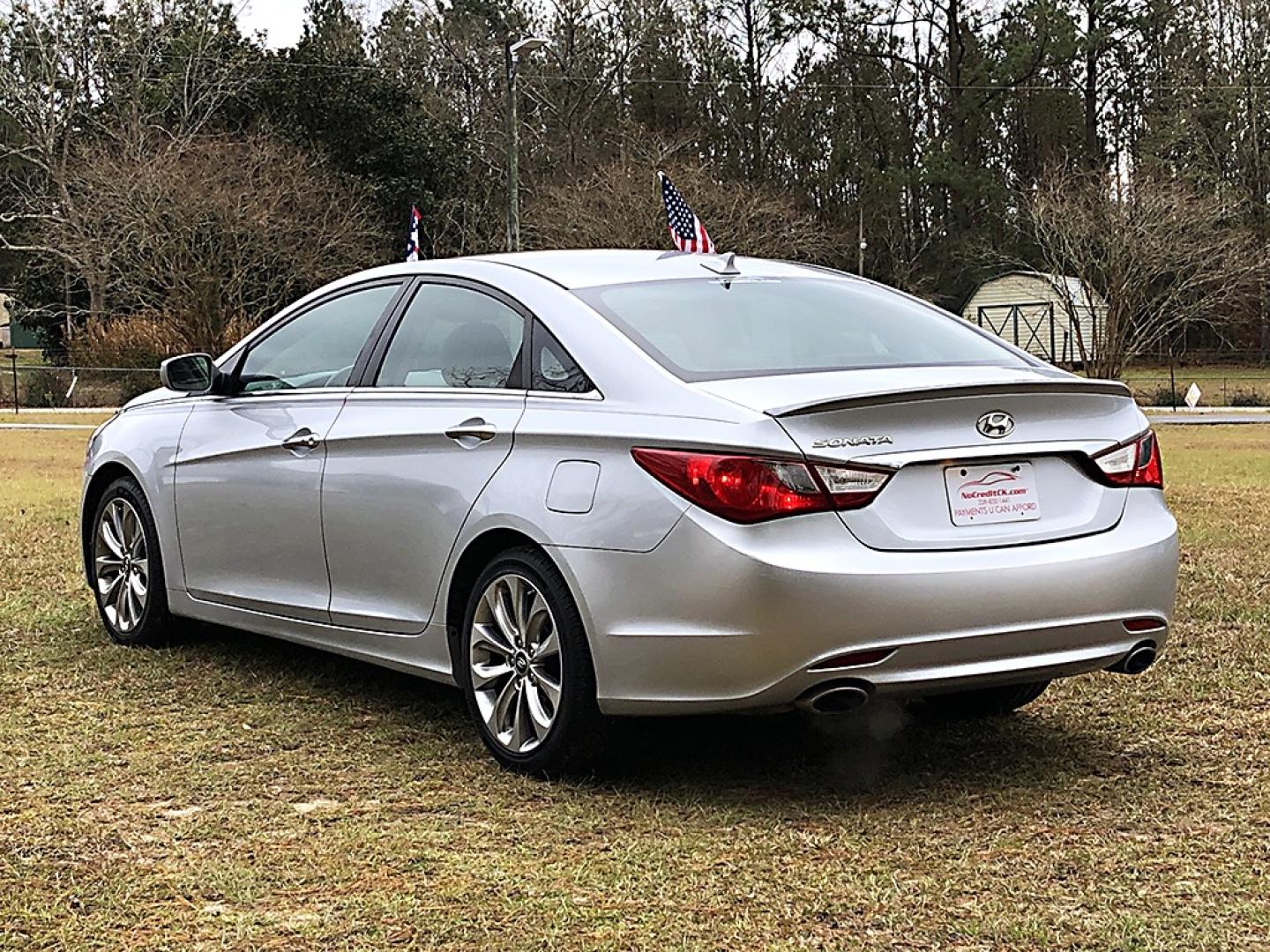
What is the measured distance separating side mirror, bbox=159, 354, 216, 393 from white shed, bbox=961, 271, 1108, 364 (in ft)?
154

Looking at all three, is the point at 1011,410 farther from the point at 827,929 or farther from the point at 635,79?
the point at 635,79

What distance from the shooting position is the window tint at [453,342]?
557 centimetres

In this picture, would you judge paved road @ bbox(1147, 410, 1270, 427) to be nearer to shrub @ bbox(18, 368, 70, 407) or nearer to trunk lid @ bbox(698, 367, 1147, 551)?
shrub @ bbox(18, 368, 70, 407)

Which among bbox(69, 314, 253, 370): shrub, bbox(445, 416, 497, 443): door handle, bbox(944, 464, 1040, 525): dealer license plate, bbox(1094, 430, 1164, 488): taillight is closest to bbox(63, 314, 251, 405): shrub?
Answer: bbox(69, 314, 253, 370): shrub

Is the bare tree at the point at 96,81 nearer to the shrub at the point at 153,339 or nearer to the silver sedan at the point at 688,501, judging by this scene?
the shrub at the point at 153,339

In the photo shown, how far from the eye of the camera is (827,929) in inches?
151

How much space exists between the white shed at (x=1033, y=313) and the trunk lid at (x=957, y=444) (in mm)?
48007

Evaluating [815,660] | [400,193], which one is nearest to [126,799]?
[815,660]

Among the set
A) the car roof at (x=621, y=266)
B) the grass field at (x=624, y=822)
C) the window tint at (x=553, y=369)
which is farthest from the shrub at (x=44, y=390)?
the window tint at (x=553, y=369)

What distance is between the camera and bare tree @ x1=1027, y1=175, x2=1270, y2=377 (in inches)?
1793

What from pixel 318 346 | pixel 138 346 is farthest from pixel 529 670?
pixel 138 346

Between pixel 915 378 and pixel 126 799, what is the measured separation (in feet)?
8.19

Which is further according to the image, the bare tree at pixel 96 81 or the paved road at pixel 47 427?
the bare tree at pixel 96 81

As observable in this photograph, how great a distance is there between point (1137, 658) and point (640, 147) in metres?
45.0
